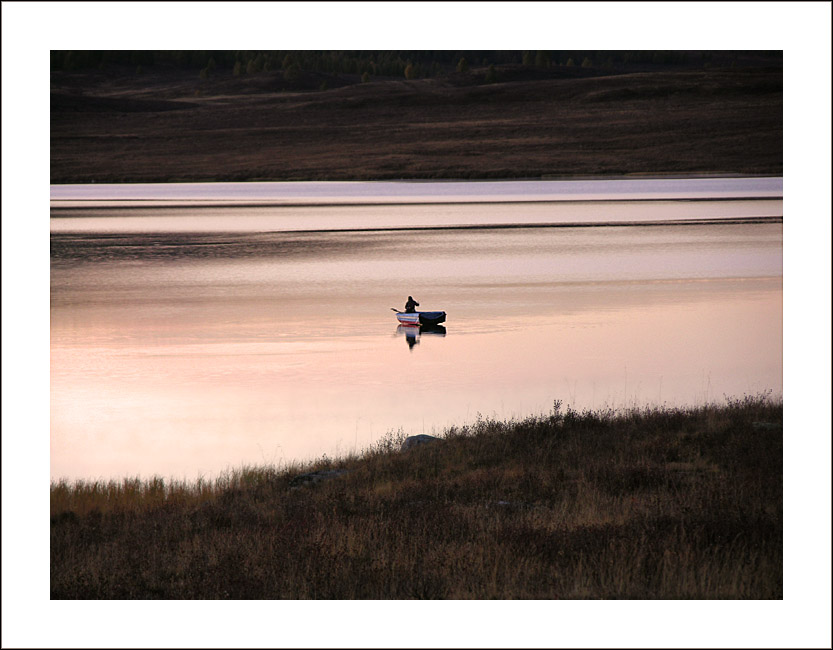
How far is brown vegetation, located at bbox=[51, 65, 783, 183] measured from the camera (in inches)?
2394

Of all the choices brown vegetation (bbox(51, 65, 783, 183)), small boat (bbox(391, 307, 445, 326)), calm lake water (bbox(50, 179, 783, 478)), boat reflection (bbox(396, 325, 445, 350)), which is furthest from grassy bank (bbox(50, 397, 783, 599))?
brown vegetation (bbox(51, 65, 783, 183))

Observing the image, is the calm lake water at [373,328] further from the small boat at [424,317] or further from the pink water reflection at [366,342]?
the small boat at [424,317]

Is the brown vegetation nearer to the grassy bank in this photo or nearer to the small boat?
the small boat

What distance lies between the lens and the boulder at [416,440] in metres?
12.8

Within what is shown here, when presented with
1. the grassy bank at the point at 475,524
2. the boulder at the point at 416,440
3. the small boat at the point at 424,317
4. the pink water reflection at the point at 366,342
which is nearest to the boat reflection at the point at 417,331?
the small boat at the point at 424,317

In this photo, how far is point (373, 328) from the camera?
23609mm

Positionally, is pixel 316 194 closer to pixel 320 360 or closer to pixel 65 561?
pixel 320 360

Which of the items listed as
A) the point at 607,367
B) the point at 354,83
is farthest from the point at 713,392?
the point at 354,83

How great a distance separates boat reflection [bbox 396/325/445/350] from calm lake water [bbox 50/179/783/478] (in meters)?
0.11

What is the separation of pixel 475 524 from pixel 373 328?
15042 mm

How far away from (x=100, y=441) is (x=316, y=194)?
56.5 metres

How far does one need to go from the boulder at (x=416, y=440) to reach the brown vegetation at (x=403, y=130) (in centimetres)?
4202

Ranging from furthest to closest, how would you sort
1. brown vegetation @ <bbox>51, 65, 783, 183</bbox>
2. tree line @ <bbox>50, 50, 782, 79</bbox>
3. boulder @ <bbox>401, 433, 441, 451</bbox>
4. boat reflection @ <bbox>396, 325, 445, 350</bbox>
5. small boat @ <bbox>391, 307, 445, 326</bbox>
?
brown vegetation @ <bbox>51, 65, 783, 183</bbox> < small boat @ <bbox>391, 307, 445, 326</bbox> < boat reflection @ <bbox>396, 325, 445, 350</bbox> < tree line @ <bbox>50, 50, 782, 79</bbox> < boulder @ <bbox>401, 433, 441, 451</bbox>

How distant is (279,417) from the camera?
15625 millimetres
